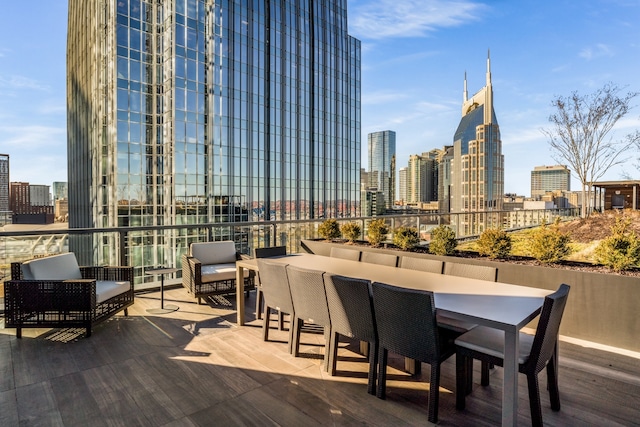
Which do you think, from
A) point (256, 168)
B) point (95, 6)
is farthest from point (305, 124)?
point (95, 6)

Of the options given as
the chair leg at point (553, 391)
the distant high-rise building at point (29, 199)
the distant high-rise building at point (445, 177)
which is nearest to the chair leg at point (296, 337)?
the chair leg at point (553, 391)

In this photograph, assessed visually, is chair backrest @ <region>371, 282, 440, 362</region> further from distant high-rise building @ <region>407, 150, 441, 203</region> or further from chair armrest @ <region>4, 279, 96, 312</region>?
distant high-rise building @ <region>407, 150, 441, 203</region>

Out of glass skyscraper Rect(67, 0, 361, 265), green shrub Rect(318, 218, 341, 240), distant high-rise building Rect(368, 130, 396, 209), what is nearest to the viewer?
green shrub Rect(318, 218, 341, 240)

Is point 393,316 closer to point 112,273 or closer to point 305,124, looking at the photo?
point 112,273

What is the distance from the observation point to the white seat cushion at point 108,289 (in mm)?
3764

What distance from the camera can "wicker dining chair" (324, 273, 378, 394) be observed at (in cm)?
237

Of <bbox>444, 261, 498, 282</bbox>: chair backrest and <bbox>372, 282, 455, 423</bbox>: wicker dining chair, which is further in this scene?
<bbox>444, 261, 498, 282</bbox>: chair backrest

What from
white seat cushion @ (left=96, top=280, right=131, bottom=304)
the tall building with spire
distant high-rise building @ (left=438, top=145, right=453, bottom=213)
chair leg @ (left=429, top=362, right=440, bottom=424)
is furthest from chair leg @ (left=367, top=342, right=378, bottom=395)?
distant high-rise building @ (left=438, top=145, right=453, bottom=213)

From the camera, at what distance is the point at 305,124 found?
33.8 meters

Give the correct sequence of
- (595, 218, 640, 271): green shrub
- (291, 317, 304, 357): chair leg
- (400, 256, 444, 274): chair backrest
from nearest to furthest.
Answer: (291, 317, 304, 357): chair leg, (400, 256, 444, 274): chair backrest, (595, 218, 640, 271): green shrub

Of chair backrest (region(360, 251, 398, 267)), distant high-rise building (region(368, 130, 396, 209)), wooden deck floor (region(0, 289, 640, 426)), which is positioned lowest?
wooden deck floor (region(0, 289, 640, 426))

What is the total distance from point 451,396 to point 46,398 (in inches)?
115

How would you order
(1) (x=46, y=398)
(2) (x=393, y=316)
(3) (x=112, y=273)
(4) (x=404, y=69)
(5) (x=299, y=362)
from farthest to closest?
(4) (x=404, y=69), (3) (x=112, y=273), (5) (x=299, y=362), (1) (x=46, y=398), (2) (x=393, y=316)

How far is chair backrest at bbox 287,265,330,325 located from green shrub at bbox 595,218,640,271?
3.06 meters
